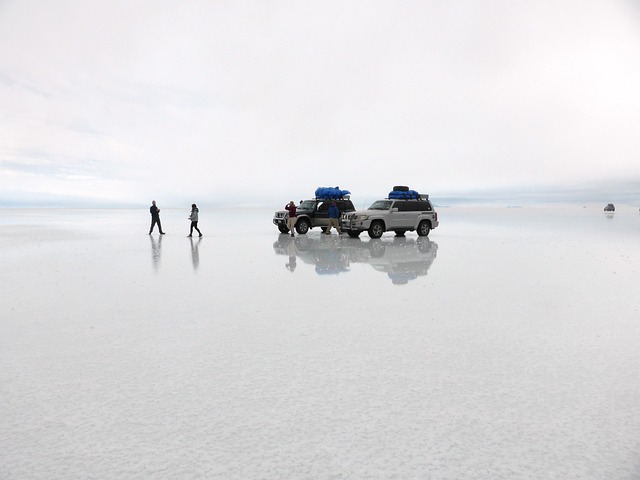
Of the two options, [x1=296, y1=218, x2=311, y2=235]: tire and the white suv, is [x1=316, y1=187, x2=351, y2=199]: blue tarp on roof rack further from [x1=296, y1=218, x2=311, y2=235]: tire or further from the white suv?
the white suv

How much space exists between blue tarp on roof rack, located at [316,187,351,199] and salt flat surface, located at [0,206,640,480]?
18546mm

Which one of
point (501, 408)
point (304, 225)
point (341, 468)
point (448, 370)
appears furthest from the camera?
point (304, 225)

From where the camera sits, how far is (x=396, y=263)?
14695 millimetres

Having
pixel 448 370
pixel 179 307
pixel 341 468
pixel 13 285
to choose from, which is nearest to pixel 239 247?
pixel 13 285

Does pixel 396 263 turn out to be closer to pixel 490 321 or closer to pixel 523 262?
pixel 523 262

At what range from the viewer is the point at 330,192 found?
95.0 feet

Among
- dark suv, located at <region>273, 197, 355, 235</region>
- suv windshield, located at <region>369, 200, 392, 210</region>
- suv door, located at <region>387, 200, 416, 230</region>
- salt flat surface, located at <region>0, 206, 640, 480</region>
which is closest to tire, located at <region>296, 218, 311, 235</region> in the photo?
dark suv, located at <region>273, 197, 355, 235</region>

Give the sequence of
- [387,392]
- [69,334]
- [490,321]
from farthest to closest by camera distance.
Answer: [490,321], [69,334], [387,392]

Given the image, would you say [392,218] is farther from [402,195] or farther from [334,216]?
[334,216]

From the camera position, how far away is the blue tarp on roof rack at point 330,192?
1137 inches

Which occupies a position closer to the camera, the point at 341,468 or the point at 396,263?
the point at 341,468

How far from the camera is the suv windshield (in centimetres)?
2562

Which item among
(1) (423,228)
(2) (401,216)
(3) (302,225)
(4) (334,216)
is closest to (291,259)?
(2) (401,216)

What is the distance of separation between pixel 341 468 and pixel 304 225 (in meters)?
25.9
